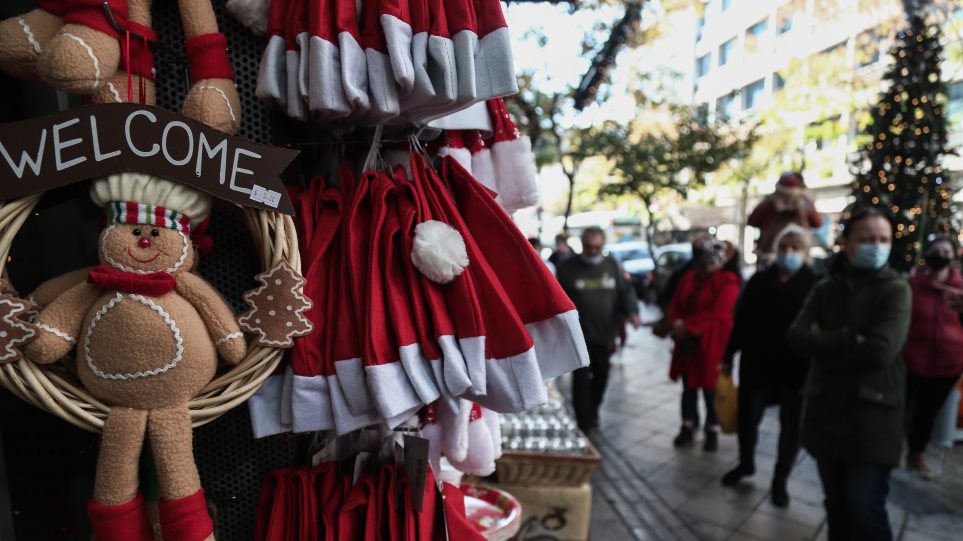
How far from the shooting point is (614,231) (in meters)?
28.5

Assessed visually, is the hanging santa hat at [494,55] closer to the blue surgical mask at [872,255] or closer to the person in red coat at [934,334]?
the blue surgical mask at [872,255]

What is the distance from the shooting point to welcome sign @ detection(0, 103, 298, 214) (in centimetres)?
85

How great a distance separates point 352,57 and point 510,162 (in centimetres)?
56

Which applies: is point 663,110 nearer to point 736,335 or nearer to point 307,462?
point 736,335

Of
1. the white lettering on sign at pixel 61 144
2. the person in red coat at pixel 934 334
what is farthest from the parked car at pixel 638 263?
the white lettering on sign at pixel 61 144

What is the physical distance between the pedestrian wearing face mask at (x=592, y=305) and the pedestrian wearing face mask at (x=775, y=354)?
48.7 inches

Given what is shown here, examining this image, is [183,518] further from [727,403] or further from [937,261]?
[937,261]

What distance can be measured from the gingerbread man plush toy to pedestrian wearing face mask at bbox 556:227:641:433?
428cm

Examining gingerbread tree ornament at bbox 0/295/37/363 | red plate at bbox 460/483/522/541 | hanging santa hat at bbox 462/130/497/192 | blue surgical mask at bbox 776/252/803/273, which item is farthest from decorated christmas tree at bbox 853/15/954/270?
gingerbread tree ornament at bbox 0/295/37/363

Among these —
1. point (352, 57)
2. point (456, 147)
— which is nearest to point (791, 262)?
point (456, 147)

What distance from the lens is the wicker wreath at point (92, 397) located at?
85 cm

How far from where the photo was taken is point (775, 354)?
12.4ft

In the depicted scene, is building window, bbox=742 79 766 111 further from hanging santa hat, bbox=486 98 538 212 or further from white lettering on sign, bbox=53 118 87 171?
white lettering on sign, bbox=53 118 87 171

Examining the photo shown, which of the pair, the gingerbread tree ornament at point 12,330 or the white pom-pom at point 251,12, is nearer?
Answer: the gingerbread tree ornament at point 12,330
